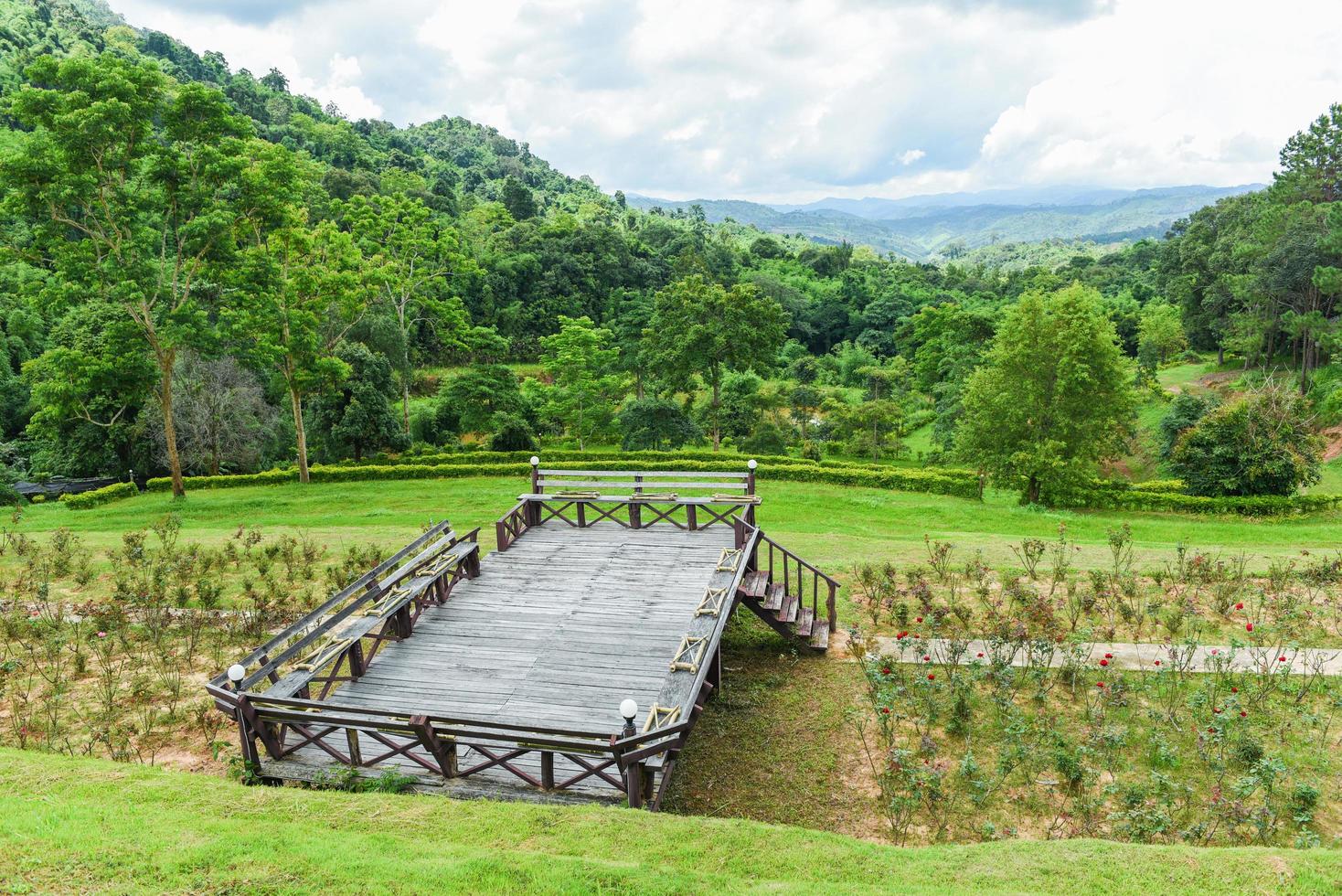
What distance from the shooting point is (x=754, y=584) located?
12.0 m

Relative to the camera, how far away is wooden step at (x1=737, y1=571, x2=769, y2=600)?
11.7m

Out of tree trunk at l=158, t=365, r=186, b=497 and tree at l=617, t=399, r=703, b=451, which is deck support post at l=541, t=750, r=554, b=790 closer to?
tree trunk at l=158, t=365, r=186, b=497

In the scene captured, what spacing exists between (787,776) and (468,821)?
408 cm

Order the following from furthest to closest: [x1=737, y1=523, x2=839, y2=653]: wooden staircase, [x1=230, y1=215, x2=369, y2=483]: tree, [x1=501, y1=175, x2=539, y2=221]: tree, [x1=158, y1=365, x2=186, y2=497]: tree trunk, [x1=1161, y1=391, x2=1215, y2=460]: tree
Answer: [x1=501, y1=175, x2=539, y2=221]: tree → [x1=1161, y1=391, x2=1215, y2=460]: tree → [x1=230, y1=215, x2=369, y2=483]: tree → [x1=158, y1=365, x2=186, y2=497]: tree trunk → [x1=737, y1=523, x2=839, y2=653]: wooden staircase

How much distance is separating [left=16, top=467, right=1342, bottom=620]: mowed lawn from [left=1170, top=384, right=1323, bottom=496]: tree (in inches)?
47.9

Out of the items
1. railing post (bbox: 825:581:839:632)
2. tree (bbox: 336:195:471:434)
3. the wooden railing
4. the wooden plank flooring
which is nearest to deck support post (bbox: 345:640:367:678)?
the wooden plank flooring

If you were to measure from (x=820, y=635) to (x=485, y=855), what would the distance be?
7489 mm

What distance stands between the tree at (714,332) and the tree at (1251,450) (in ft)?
54.7

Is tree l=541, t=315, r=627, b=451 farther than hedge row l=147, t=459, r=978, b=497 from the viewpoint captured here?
Yes

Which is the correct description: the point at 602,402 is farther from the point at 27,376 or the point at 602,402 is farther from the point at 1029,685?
the point at 1029,685

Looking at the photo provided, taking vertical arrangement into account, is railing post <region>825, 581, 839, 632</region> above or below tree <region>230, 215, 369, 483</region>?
below

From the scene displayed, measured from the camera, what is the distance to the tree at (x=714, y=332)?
109 feet

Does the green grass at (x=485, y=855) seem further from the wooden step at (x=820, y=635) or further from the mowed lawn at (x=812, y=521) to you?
the mowed lawn at (x=812, y=521)

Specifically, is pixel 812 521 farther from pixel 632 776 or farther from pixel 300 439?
pixel 300 439
